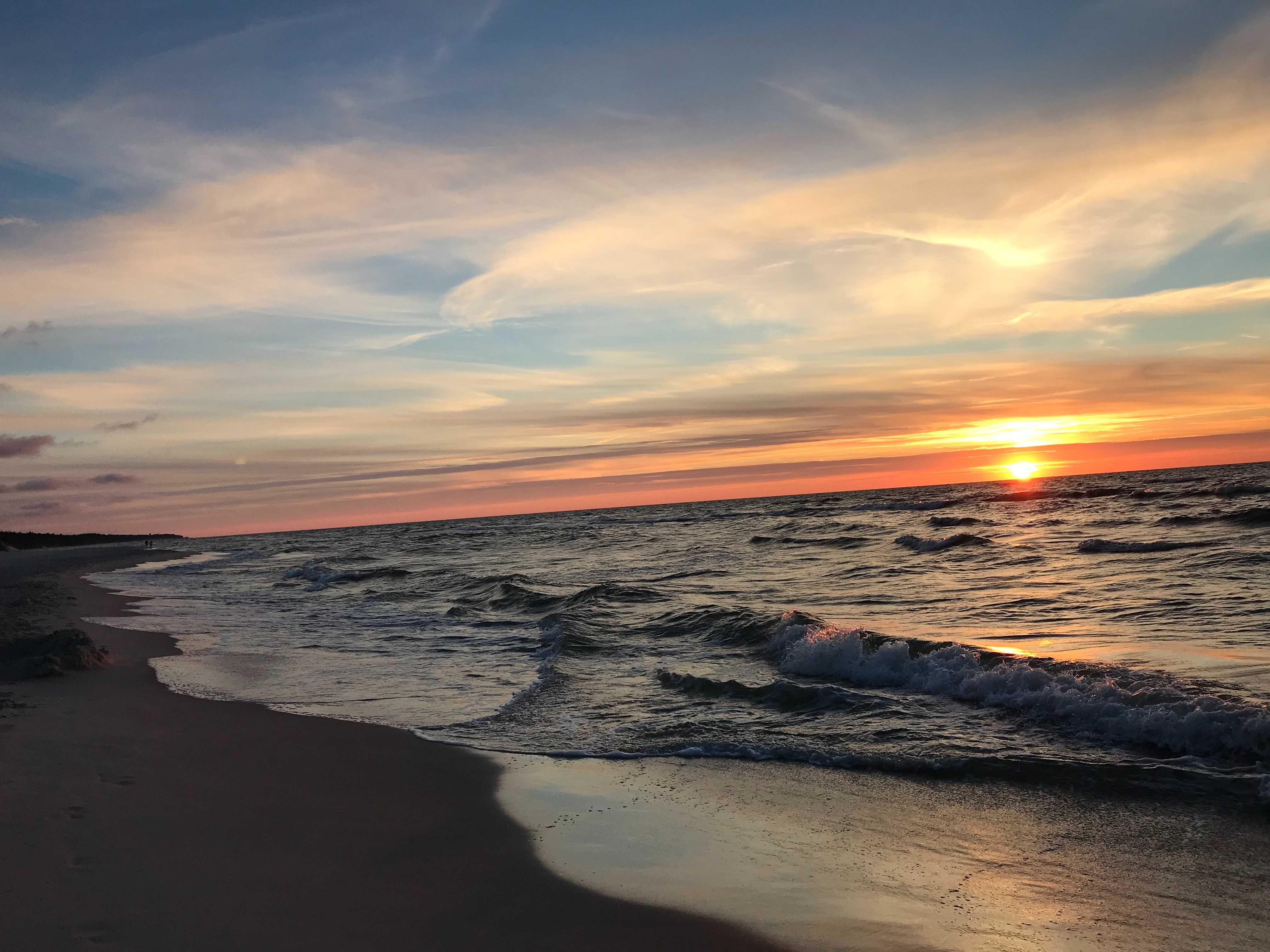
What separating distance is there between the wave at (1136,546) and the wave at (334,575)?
2346 centimetres

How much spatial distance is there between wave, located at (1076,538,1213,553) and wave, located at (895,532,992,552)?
13.7ft

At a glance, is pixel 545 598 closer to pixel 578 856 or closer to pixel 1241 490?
pixel 578 856

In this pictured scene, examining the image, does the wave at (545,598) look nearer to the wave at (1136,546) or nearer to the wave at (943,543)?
the wave at (943,543)

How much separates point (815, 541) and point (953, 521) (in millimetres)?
8847

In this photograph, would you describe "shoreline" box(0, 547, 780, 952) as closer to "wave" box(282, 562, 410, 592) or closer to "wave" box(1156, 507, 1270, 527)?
"wave" box(282, 562, 410, 592)

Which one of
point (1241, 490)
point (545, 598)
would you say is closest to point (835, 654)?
point (545, 598)

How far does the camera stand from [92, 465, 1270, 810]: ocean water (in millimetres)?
7117

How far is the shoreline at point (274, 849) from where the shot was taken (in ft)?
13.4

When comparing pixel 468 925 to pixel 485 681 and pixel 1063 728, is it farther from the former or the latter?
pixel 485 681

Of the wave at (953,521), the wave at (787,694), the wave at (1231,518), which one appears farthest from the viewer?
the wave at (953,521)

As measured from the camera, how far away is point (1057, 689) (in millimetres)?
8078

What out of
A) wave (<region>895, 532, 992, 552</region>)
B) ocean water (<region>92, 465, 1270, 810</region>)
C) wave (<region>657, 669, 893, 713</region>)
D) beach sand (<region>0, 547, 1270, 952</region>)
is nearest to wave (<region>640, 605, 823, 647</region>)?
ocean water (<region>92, 465, 1270, 810</region>)

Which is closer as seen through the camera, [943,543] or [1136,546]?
[1136,546]

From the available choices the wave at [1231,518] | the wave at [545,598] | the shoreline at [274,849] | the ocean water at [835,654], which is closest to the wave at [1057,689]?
the ocean water at [835,654]
